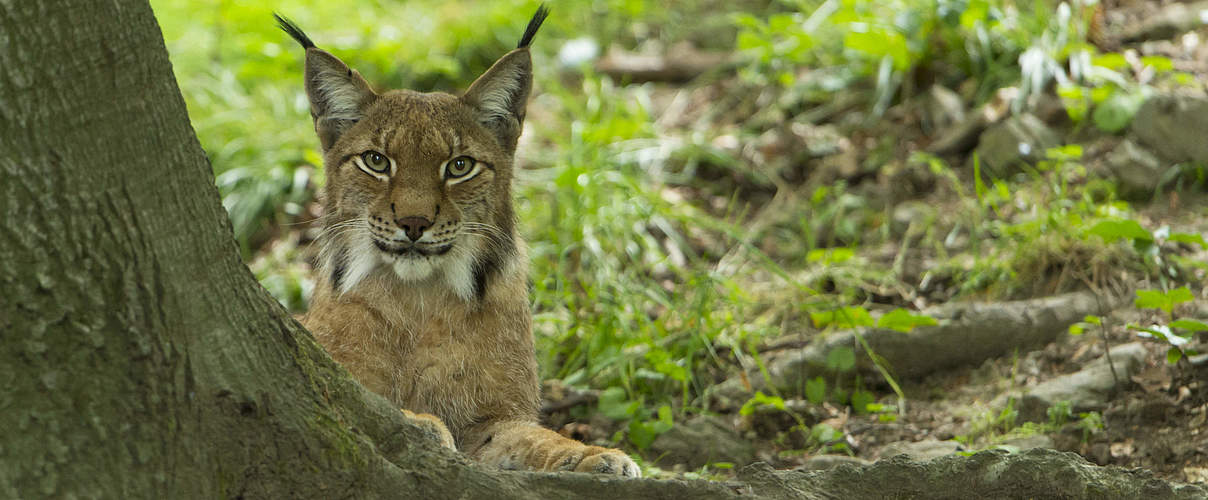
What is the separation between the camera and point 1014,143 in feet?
21.6

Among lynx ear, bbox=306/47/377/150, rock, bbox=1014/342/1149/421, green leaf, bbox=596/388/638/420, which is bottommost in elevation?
rock, bbox=1014/342/1149/421

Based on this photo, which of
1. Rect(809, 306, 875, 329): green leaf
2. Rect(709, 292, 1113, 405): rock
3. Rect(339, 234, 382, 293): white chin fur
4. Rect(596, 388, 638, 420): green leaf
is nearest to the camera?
Rect(339, 234, 382, 293): white chin fur

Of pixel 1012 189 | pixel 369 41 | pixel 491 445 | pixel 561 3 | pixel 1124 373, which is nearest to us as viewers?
pixel 491 445

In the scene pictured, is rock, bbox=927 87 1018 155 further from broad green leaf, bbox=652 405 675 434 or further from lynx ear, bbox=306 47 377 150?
lynx ear, bbox=306 47 377 150

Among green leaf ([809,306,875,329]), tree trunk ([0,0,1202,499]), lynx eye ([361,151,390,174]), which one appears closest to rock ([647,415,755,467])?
green leaf ([809,306,875,329])

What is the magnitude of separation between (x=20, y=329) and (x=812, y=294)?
4.01m

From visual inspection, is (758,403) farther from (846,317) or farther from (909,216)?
(909,216)

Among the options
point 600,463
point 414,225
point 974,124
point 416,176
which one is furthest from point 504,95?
point 974,124

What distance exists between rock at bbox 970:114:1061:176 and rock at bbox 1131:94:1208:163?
49cm

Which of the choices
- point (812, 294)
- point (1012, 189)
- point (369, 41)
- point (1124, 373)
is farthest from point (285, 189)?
point (1124, 373)

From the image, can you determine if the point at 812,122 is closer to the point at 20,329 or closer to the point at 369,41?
the point at 369,41

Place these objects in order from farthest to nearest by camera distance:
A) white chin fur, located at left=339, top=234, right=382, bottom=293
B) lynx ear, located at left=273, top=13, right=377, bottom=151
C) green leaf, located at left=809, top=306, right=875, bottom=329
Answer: green leaf, located at left=809, top=306, right=875, bottom=329 < lynx ear, located at left=273, top=13, right=377, bottom=151 < white chin fur, located at left=339, top=234, right=382, bottom=293

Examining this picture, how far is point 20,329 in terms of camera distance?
2.19m

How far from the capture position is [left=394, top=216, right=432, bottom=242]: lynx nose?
148 inches
